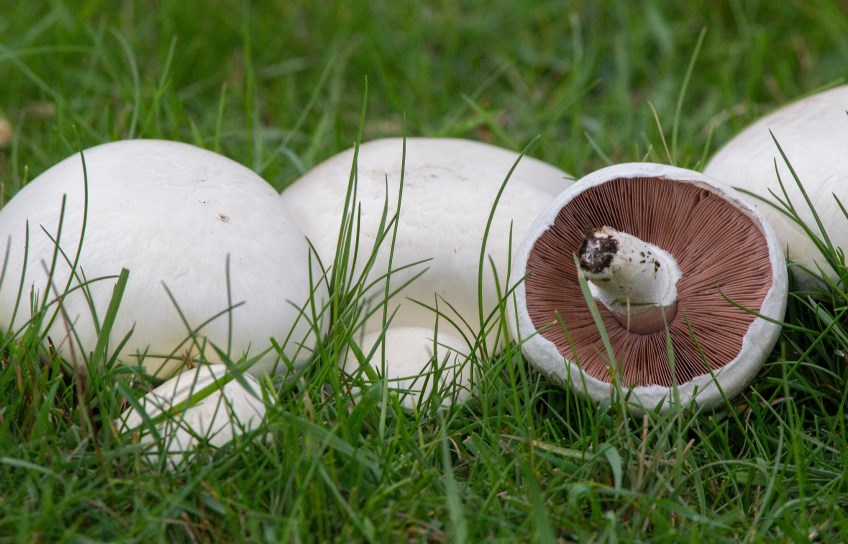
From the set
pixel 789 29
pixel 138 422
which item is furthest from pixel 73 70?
pixel 789 29

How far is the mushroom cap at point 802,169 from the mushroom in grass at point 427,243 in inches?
22.8

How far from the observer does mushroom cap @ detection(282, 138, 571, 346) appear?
247 centimetres

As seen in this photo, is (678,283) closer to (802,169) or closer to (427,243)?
(802,169)

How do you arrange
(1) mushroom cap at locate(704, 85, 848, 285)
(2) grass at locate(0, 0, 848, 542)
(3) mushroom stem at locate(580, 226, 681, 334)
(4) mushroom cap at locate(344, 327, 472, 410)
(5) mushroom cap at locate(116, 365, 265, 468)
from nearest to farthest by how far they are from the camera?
(2) grass at locate(0, 0, 848, 542) → (5) mushroom cap at locate(116, 365, 265, 468) → (3) mushroom stem at locate(580, 226, 681, 334) → (4) mushroom cap at locate(344, 327, 472, 410) → (1) mushroom cap at locate(704, 85, 848, 285)

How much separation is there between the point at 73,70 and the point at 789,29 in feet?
11.3

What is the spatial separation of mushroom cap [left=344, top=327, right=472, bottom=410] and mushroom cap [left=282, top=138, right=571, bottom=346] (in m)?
0.07

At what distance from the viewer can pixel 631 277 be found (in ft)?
6.98

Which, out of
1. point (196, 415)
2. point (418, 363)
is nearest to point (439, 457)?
point (418, 363)

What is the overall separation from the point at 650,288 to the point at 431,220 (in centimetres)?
63

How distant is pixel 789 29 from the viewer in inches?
181

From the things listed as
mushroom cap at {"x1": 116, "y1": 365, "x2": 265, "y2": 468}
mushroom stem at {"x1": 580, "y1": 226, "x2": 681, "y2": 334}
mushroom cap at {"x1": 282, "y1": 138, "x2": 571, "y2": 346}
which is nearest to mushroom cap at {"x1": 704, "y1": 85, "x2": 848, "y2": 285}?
mushroom stem at {"x1": 580, "y1": 226, "x2": 681, "y2": 334}

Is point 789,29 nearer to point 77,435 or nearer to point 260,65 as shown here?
point 260,65

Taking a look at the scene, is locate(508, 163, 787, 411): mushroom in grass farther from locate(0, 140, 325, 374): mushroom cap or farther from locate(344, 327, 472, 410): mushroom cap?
locate(0, 140, 325, 374): mushroom cap

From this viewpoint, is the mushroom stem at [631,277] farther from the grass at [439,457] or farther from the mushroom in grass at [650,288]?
the grass at [439,457]
